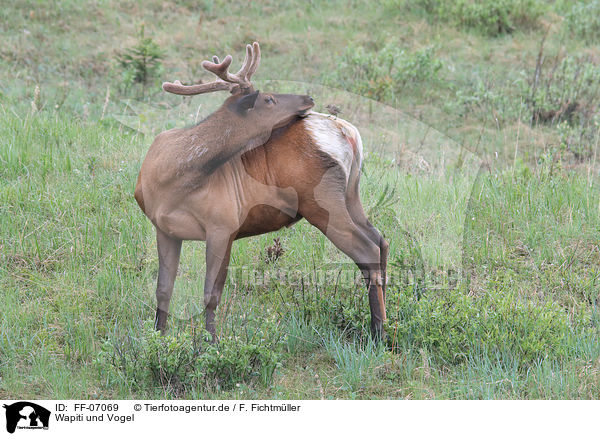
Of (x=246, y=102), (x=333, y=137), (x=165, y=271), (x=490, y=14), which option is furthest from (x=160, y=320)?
(x=490, y=14)

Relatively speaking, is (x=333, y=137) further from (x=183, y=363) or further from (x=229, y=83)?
(x=183, y=363)

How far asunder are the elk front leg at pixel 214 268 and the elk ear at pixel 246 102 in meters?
0.90

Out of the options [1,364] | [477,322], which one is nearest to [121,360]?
[1,364]

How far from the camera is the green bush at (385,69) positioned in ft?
36.9

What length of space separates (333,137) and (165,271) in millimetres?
1628

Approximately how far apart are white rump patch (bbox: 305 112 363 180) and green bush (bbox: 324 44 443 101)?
577 centimetres

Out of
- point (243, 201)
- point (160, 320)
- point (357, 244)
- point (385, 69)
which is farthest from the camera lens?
point (385, 69)

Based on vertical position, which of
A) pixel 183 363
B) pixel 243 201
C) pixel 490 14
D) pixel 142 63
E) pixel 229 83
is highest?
pixel 229 83

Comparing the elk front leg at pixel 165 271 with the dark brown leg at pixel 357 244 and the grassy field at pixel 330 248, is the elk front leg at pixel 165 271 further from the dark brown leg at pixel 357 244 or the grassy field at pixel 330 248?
the dark brown leg at pixel 357 244

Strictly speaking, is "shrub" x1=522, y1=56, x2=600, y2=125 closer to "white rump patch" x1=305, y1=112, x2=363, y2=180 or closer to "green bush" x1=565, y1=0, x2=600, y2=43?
"green bush" x1=565, y1=0, x2=600, y2=43

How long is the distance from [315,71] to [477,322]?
24.3ft

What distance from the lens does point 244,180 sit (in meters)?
5.18

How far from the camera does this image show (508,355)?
5.18 metres

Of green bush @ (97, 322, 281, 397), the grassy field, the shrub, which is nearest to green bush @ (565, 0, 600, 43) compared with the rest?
the grassy field
